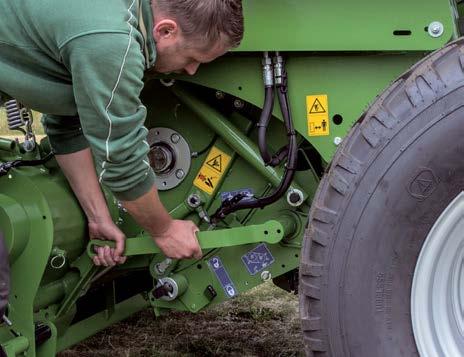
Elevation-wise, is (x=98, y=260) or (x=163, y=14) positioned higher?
(x=163, y=14)

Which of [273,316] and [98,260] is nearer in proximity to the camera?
[98,260]

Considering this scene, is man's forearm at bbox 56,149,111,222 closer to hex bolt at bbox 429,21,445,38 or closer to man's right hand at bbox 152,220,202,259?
man's right hand at bbox 152,220,202,259

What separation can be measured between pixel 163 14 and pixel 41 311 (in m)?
1.15

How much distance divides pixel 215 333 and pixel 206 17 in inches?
75.0

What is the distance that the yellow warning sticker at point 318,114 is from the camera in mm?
2209

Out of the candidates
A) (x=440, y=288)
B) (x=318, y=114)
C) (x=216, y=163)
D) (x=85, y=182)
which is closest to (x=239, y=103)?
(x=216, y=163)

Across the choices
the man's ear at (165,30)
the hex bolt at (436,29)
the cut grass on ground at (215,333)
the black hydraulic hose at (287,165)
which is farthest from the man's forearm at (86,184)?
the hex bolt at (436,29)

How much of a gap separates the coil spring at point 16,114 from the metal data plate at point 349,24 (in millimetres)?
896

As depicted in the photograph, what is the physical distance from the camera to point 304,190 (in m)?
2.45

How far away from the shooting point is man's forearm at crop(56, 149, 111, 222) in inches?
95.7


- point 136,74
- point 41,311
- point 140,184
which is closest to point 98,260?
point 41,311

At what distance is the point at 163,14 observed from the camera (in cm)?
200

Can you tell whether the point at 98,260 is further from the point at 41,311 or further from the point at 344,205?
Answer: the point at 344,205

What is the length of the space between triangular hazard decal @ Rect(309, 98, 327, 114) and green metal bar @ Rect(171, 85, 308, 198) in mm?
275
